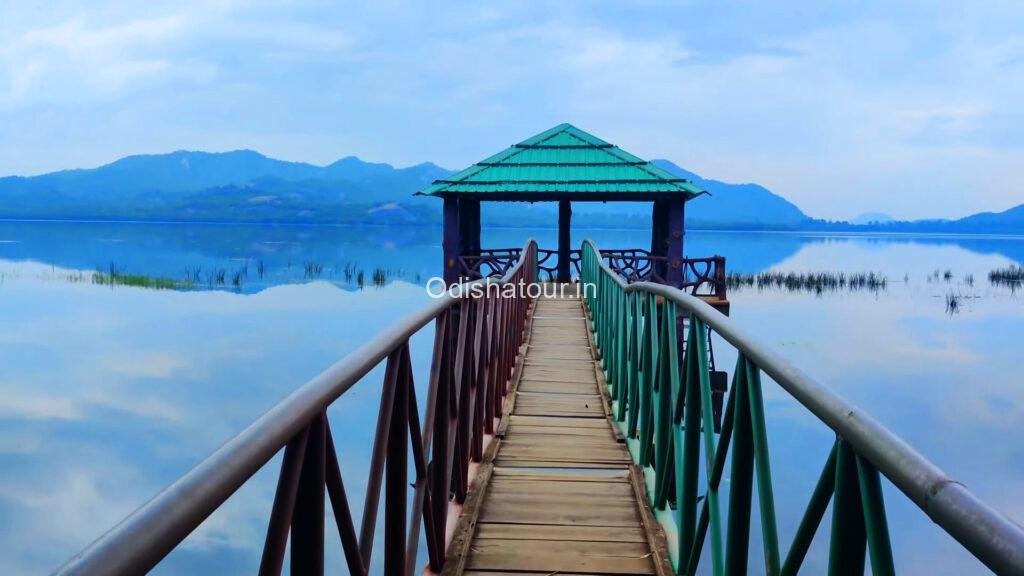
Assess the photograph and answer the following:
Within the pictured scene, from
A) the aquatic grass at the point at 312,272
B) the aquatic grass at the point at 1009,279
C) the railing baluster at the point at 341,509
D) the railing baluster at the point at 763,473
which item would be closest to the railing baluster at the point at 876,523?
the railing baluster at the point at 763,473

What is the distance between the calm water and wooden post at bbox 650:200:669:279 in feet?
11.7

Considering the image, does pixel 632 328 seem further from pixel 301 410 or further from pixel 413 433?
pixel 301 410

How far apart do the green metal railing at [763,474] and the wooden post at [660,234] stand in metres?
10.6

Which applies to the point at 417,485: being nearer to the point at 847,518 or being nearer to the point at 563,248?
the point at 847,518

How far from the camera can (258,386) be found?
49.1ft

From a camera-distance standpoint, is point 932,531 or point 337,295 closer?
point 932,531

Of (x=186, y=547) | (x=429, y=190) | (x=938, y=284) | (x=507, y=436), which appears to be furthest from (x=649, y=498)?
(x=938, y=284)

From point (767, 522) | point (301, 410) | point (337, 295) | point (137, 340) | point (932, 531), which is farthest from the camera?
point (337, 295)

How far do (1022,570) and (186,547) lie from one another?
29.1 feet

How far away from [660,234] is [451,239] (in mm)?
4569

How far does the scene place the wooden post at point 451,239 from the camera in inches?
556

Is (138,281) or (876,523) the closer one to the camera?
(876,523)

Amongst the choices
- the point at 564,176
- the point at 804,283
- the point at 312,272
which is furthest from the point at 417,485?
the point at 312,272

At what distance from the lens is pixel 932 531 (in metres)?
9.30
